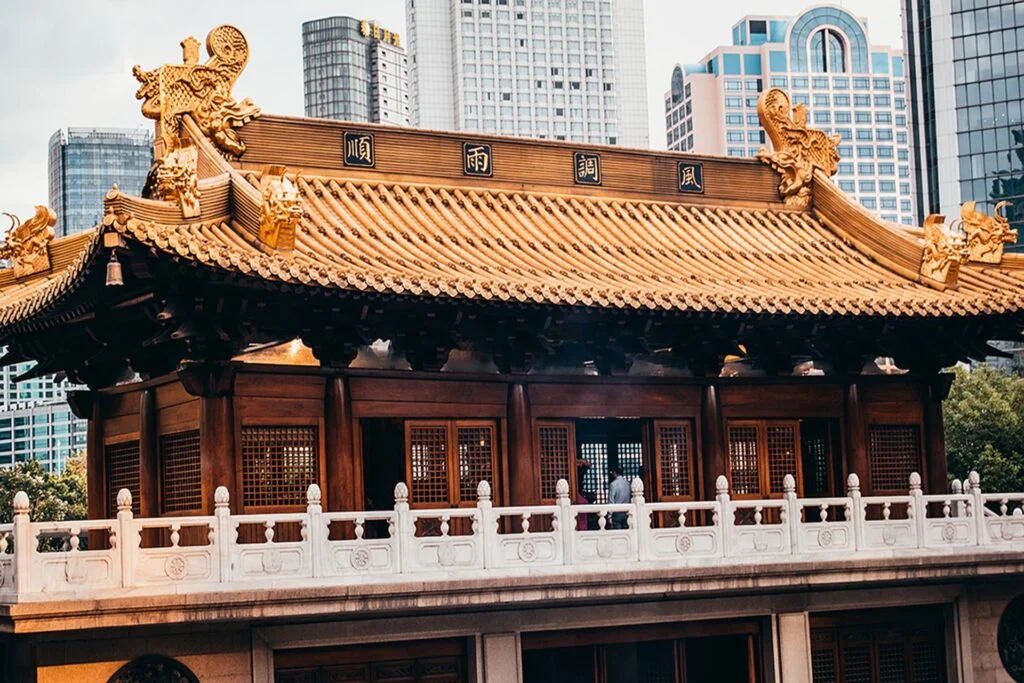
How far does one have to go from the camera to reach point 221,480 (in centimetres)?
1878

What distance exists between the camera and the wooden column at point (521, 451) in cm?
2097

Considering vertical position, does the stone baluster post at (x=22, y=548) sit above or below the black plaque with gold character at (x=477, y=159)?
below

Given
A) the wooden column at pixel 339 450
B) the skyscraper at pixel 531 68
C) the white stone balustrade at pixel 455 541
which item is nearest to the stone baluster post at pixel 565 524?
the white stone balustrade at pixel 455 541

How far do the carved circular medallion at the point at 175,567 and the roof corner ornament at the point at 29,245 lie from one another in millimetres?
6914

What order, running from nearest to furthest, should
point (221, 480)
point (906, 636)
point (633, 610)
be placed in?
point (221, 480)
point (633, 610)
point (906, 636)

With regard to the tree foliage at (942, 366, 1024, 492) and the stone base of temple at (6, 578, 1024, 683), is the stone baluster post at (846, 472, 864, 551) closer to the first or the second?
the stone base of temple at (6, 578, 1024, 683)

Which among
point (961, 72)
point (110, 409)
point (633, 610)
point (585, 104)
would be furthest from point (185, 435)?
point (585, 104)

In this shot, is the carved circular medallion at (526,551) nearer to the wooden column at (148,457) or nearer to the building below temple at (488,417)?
the building below temple at (488,417)

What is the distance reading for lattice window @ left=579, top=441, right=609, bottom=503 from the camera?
25.7 metres

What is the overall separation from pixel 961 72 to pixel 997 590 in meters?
73.2

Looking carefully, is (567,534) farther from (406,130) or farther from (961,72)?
(961,72)

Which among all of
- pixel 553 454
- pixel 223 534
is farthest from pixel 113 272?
pixel 553 454

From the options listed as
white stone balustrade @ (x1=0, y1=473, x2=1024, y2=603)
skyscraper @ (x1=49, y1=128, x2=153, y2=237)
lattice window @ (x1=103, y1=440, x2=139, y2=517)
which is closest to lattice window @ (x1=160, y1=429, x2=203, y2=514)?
white stone balustrade @ (x1=0, y1=473, x2=1024, y2=603)

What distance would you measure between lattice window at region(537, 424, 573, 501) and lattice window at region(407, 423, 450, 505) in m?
1.54
